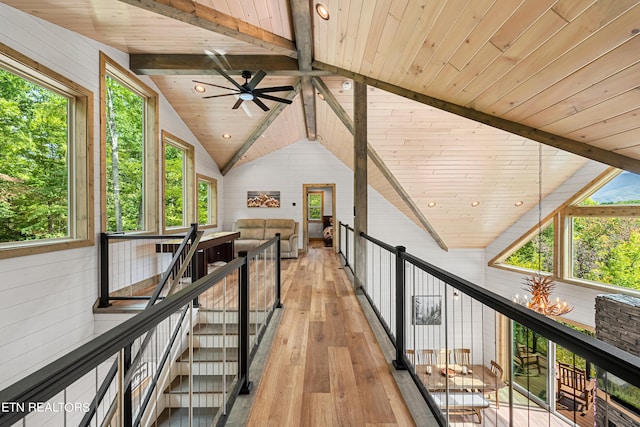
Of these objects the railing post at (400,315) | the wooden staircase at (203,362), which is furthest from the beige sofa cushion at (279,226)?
the railing post at (400,315)

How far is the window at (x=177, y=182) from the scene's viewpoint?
5262 mm

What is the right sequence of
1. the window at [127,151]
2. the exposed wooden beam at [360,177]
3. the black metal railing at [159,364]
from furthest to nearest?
the exposed wooden beam at [360,177], the window at [127,151], the black metal railing at [159,364]

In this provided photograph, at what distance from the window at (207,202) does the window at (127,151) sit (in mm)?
2244

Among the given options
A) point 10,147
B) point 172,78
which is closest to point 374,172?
point 172,78

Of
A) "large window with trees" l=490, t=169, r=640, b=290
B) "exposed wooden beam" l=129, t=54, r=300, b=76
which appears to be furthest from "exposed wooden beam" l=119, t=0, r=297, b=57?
"large window with trees" l=490, t=169, r=640, b=290

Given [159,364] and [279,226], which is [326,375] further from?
[279,226]

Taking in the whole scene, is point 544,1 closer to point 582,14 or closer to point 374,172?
point 582,14

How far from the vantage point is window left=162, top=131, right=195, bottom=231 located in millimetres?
5262

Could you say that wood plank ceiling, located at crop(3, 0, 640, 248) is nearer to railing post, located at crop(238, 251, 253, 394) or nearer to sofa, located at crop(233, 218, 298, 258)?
railing post, located at crop(238, 251, 253, 394)

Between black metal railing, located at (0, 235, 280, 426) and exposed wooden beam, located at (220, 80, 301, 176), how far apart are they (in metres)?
3.15

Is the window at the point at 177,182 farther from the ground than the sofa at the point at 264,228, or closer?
farther from the ground

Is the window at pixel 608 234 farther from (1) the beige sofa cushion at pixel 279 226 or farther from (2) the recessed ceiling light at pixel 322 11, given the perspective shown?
(1) the beige sofa cushion at pixel 279 226

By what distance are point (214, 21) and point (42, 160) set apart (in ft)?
7.42

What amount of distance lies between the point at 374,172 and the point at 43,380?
6465mm
